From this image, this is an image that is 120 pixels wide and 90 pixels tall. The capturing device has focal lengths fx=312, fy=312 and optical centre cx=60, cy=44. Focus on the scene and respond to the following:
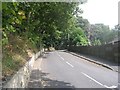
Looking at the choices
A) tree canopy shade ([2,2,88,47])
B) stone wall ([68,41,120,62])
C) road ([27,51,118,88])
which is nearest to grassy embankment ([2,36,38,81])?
tree canopy shade ([2,2,88,47])

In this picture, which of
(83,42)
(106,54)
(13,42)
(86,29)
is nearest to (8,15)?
(13,42)

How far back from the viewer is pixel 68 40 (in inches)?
4003

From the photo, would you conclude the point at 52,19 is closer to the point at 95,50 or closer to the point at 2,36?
the point at 95,50

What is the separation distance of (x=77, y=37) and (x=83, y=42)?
2814 millimetres

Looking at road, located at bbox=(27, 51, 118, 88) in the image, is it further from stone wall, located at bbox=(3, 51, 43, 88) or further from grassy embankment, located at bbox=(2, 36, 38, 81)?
stone wall, located at bbox=(3, 51, 43, 88)

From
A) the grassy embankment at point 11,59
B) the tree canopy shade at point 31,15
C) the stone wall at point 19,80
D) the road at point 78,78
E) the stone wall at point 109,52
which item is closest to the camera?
the stone wall at point 19,80

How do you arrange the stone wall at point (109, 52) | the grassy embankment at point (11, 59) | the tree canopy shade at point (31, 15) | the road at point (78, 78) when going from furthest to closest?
the stone wall at point (109, 52), the road at point (78, 78), the grassy embankment at point (11, 59), the tree canopy shade at point (31, 15)

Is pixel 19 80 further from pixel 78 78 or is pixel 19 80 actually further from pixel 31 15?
pixel 31 15

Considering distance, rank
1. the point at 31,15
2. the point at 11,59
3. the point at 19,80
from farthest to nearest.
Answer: the point at 31,15 < the point at 11,59 < the point at 19,80

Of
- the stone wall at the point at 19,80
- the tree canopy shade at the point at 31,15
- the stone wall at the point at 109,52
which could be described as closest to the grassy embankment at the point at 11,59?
the stone wall at the point at 19,80

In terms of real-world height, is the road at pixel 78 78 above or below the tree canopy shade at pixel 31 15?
below

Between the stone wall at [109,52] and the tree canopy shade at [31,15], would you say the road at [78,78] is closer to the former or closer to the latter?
the tree canopy shade at [31,15]

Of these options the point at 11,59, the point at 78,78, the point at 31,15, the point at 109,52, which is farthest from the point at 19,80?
the point at 109,52

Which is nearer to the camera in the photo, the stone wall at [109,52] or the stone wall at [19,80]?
the stone wall at [19,80]
